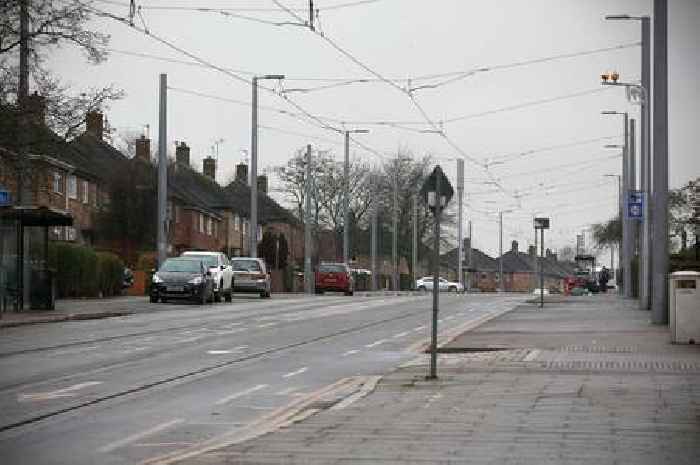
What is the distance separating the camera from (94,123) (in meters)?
33.0

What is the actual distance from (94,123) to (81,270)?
47.7ft

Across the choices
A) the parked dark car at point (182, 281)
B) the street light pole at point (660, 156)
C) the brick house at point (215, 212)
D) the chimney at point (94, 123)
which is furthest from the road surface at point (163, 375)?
the brick house at point (215, 212)

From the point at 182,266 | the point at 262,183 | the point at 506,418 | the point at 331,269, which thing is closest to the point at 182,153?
the point at 262,183

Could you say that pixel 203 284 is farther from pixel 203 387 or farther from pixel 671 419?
pixel 671 419

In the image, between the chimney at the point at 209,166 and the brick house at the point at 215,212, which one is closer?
the brick house at the point at 215,212

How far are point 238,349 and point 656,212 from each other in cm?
1027

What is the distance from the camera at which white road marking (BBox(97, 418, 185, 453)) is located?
1040 centimetres

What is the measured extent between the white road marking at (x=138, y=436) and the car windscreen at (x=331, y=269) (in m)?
56.0

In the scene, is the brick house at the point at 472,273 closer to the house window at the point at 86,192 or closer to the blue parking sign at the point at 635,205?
the house window at the point at 86,192

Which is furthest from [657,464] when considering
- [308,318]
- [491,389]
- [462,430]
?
[308,318]

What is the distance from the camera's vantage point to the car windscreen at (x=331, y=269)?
68.3 meters

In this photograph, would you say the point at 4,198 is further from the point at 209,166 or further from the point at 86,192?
the point at 209,166

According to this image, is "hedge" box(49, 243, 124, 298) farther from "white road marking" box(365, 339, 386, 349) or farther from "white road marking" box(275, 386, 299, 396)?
"white road marking" box(275, 386, 299, 396)

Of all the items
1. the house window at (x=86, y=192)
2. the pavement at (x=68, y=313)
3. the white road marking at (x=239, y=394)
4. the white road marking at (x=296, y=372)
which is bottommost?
Result: the white road marking at (x=239, y=394)
